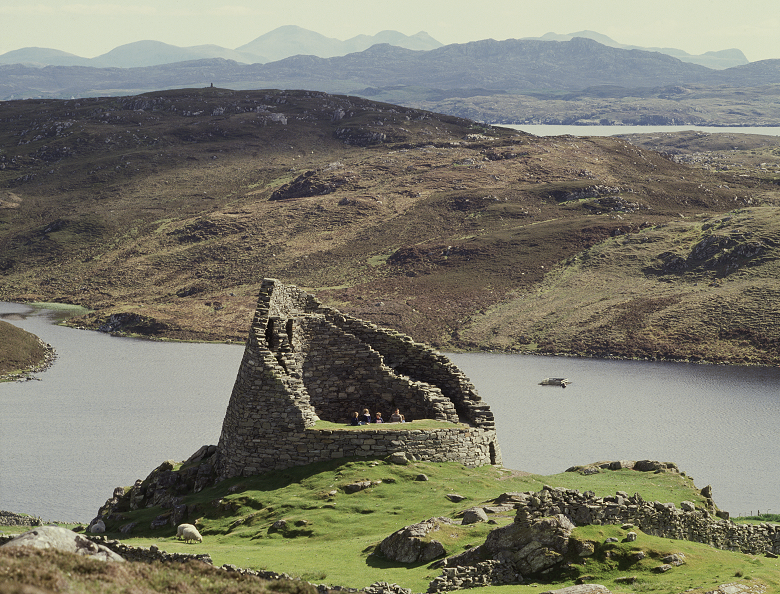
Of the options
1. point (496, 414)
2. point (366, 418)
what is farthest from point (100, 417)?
point (366, 418)

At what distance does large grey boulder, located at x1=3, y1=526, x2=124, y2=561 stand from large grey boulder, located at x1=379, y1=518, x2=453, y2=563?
870 centimetres

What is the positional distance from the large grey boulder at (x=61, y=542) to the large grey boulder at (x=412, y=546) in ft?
28.5

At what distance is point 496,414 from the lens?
104 meters

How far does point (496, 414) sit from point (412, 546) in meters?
81.6

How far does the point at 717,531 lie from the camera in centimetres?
2462

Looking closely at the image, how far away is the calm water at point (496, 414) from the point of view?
240ft

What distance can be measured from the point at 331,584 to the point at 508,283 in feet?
545

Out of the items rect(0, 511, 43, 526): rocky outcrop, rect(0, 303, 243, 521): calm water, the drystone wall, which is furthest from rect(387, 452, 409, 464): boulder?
rect(0, 303, 243, 521): calm water

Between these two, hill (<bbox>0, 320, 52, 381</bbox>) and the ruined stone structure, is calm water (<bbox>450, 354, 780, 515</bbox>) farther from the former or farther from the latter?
hill (<bbox>0, 320, 52, 381</bbox>)

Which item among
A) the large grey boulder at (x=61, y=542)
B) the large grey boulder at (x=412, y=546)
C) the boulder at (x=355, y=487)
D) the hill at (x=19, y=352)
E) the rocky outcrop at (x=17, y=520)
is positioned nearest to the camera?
the large grey boulder at (x=61, y=542)

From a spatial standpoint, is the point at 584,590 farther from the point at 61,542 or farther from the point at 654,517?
the point at 61,542

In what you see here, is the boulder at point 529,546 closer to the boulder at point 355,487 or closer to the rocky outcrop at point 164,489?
the boulder at point 355,487

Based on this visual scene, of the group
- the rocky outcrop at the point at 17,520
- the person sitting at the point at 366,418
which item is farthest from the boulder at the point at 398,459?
the rocky outcrop at the point at 17,520

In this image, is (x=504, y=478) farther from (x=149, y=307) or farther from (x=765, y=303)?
(x=149, y=307)
